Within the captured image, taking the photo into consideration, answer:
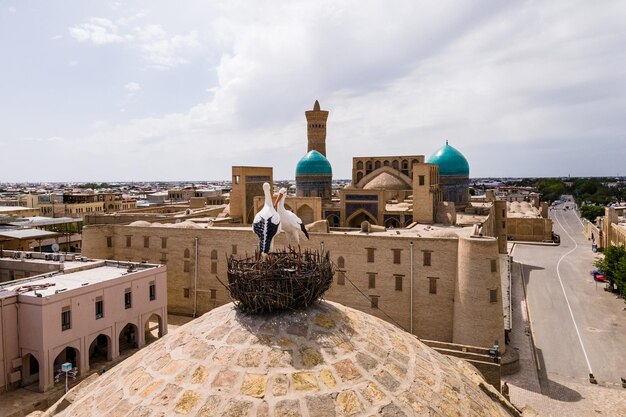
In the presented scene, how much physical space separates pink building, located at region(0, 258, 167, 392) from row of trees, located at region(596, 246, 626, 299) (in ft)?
93.0

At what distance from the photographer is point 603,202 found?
4109 inches

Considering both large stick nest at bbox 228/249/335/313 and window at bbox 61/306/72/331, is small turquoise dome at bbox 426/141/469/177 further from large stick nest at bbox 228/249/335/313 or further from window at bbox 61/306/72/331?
large stick nest at bbox 228/249/335/313

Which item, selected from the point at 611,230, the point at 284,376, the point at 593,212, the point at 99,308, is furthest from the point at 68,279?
the point at 593,212

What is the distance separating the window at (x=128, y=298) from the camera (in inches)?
832

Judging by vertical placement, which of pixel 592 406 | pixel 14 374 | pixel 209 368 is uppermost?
pixel 209 368

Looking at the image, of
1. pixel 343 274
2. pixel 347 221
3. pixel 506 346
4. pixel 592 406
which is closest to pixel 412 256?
pixel 343 274

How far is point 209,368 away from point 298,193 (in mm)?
35889

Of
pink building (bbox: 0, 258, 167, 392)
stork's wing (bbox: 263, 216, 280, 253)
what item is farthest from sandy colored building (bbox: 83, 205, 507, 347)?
stork's wing (bbox: 263, 216, 280, 253)

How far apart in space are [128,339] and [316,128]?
105 feet

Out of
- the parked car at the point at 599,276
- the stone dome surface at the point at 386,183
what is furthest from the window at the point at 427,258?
the parked car at the point at 599,276

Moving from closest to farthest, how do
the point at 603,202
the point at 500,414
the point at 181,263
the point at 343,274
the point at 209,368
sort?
the point at 209,368 < the point at 500,414 < the point at 343,274 < the point at 181,263 < the point at 603,202

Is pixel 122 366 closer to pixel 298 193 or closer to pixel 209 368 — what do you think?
pixel 209 368

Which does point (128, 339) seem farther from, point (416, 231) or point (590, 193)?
point (590, 193)

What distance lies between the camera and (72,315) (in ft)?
60.3
